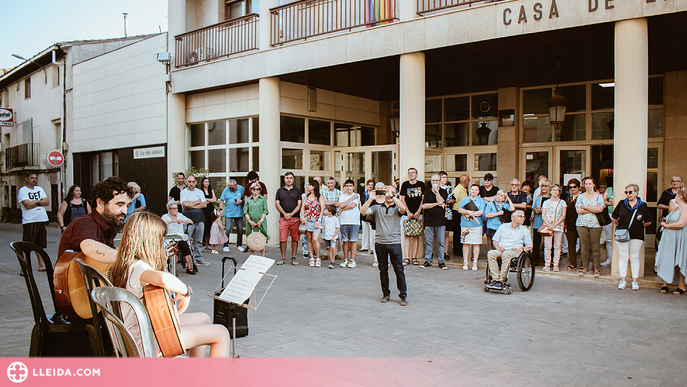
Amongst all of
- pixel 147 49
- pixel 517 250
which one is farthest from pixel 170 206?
pixel 147 49

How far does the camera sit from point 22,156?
89.0 feet

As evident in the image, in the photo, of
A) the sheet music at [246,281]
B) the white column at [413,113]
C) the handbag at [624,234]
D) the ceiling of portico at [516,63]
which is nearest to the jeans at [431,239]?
the white column at [413,113]

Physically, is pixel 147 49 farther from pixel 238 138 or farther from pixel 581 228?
pixel 581 228

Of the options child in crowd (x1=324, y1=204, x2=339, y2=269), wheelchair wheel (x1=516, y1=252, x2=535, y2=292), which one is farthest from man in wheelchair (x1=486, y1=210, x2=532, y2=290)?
child in crowd (x1=324, y1=204, x2=339, y2=269)

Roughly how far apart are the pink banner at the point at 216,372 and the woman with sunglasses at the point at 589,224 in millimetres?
5656

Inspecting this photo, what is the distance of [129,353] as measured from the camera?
2.87 m

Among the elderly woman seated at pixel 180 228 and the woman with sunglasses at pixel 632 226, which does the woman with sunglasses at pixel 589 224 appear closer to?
the woman with sunglasses at pixel 632 226

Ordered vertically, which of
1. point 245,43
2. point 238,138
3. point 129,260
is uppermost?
point 245,43

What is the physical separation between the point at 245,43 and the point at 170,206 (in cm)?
678

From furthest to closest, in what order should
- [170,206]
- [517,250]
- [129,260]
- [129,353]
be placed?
1. [170,206]
2. [517,250]
3. [129,260]
4. [129,353]

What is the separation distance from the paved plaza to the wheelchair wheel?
146 millimetres

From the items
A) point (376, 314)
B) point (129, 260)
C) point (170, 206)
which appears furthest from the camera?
point (170, 206)

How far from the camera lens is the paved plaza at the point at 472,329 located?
471 cm

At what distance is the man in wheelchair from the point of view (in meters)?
8.09
